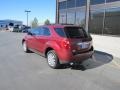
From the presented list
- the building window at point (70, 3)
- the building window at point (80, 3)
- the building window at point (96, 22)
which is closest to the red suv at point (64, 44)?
the building window at point (96, 22)

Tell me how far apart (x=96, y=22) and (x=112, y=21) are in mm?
2377

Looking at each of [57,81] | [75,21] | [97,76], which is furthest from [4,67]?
[75,21]

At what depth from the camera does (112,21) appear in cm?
1644

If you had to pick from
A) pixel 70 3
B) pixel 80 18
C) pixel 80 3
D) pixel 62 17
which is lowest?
pixel 80 18

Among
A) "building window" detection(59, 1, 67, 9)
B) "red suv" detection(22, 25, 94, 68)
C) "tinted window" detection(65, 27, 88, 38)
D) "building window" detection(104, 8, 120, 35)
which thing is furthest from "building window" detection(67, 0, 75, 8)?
"tinted window" detection(65, 27, 88, 38)

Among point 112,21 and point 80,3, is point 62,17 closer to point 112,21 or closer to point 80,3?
point 80,3

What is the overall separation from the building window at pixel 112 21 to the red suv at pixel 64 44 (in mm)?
8867

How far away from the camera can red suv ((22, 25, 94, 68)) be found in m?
7.02

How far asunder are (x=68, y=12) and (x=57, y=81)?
58.4 feet

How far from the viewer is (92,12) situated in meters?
19.1

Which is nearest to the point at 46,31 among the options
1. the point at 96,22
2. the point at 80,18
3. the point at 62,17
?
the point at 96,22

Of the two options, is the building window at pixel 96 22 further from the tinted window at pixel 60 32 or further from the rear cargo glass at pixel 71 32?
the tinted window at pixel 60 32

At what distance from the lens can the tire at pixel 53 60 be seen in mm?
7430

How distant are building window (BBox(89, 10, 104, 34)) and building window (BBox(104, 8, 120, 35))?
2.29 ft
